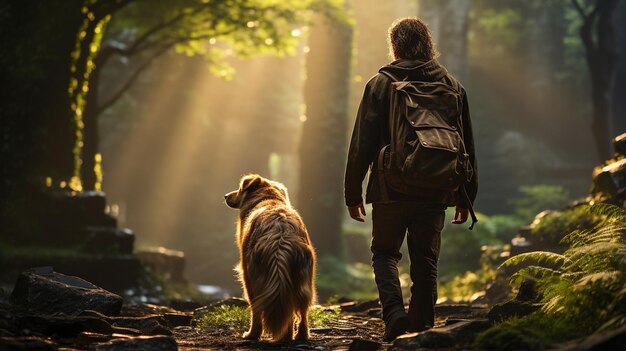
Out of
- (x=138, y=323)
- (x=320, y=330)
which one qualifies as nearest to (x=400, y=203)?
(x=320, y=330)

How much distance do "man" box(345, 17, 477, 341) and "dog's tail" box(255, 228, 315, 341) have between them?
2.05 feet

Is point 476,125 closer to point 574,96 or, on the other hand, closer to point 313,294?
point 574,96

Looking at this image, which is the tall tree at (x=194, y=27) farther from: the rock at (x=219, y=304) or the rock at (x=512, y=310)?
the rock at (x=512, y=310)

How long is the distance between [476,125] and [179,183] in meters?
17.0

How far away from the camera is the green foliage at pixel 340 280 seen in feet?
59.3

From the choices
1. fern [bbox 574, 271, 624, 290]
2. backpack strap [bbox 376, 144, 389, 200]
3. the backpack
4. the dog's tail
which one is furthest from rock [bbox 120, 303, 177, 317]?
fern [bbox 574, 271, 624, 290]

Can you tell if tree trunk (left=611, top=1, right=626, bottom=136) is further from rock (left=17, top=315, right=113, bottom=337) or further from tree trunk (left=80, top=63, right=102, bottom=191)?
rock (left=17, top=315, right=113, bottom=337)

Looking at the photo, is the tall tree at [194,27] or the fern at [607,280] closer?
the fern at [607,280]

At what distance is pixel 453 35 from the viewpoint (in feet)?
102

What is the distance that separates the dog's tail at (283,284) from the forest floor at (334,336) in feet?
0.77

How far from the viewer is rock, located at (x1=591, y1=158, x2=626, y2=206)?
9673mm

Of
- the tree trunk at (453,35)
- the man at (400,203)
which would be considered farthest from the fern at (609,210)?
the tree trunk at (453,35)

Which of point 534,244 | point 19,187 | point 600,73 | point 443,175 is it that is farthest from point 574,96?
point 443,175

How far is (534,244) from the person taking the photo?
1162cm
